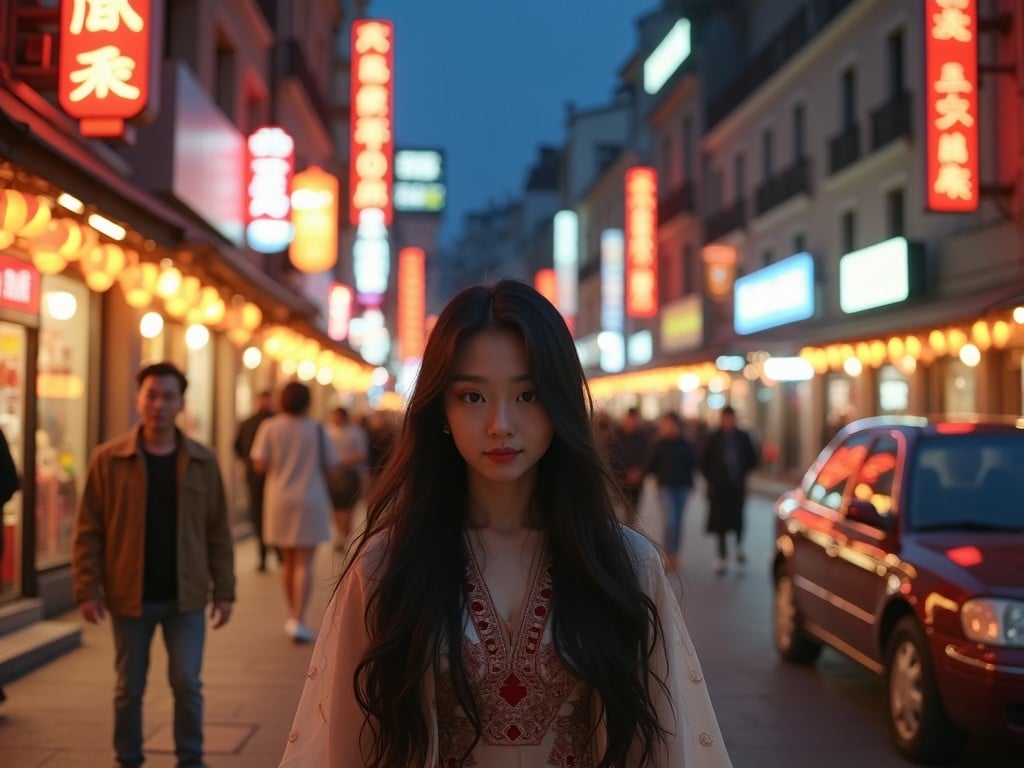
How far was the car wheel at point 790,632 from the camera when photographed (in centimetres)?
839

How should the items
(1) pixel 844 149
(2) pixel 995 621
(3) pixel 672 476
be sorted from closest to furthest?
1. (2) pixel 995 621
2. (3) pixel 672 476
3. (1) pixel 844 149

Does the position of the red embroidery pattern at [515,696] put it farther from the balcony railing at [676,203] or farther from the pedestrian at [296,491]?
the balcony railing at [676,203]

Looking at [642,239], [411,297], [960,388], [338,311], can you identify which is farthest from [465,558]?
[411,297]

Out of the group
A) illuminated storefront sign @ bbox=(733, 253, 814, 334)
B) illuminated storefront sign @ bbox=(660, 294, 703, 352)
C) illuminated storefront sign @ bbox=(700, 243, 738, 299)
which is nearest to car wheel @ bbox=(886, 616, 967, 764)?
illuminated storefront sign @ bbox=(733, 253, 814, 334)

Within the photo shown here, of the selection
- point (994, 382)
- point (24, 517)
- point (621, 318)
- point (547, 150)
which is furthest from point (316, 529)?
point (547, 150)

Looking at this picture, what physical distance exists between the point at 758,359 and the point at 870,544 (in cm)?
1895

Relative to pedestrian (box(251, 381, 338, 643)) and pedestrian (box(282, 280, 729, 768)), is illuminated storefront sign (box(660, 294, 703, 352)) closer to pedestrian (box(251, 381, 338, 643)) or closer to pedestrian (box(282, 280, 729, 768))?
pedestrian (box(251, 381, 338, 643))

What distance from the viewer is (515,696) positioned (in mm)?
2178

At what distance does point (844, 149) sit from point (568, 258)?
40.0m

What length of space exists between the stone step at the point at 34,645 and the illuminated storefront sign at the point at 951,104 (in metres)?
12.2

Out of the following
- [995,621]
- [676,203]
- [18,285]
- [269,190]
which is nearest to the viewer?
[995,621]

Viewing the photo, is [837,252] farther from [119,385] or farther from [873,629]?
[873,629]

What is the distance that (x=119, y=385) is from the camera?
1118cm

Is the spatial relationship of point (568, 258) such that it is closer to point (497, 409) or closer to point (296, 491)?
point (296, 491)
